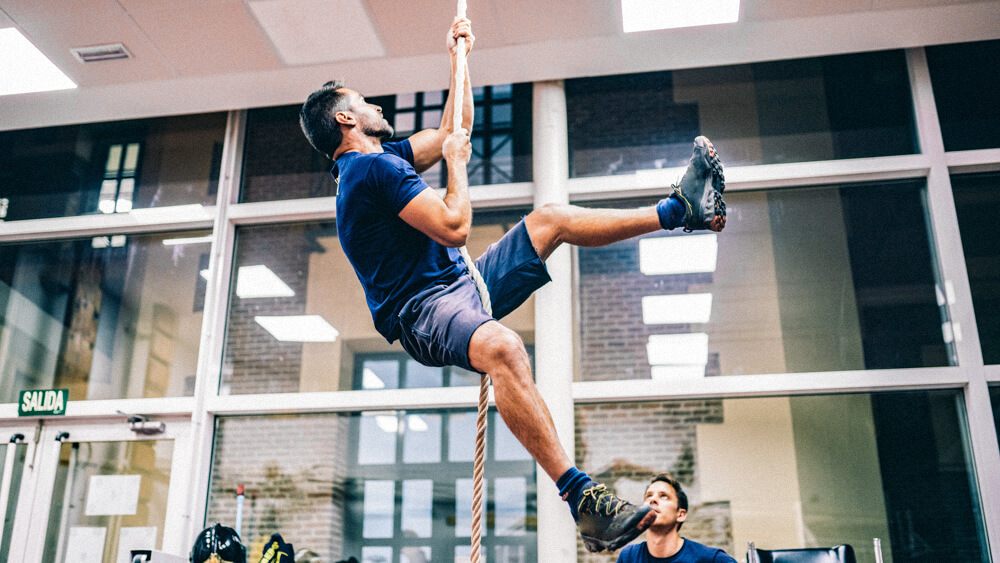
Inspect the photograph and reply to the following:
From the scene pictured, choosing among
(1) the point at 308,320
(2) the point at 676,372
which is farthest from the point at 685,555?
(1) the point at 308,320

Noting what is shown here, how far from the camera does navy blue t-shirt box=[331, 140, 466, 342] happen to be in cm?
227

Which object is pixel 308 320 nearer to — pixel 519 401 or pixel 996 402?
pixel 519 401

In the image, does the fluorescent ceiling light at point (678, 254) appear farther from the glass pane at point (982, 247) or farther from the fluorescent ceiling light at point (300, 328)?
the fluorescent ceiling light at point (300, 328)

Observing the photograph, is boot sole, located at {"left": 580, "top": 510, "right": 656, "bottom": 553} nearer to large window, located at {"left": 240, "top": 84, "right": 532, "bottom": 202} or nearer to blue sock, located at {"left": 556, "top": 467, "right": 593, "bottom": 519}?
blue sock, located at {"left": 556, "top": 467, "right": 593, "bottom": 519}

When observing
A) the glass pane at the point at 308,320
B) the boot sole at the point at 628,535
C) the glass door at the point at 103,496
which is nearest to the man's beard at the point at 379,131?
the boot sole at the point at 628,535

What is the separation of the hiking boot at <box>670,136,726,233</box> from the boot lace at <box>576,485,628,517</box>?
76 centimetres

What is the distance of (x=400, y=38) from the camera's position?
184 inches

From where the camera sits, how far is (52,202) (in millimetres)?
5766

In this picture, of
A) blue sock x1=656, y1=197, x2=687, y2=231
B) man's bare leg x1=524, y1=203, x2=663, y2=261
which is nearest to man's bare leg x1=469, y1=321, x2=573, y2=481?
man's bare leg x1=524, y1=203, x2=663, y2=261

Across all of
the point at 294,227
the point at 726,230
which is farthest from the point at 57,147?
the point at 726,230

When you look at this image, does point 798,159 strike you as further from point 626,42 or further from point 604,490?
point 604,490

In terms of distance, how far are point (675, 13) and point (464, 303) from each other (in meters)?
2.95

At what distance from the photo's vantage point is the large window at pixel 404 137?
5.26m

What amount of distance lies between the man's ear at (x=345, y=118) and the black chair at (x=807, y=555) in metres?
2.44
